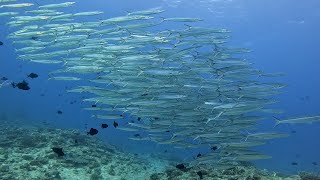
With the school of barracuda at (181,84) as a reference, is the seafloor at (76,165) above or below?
below

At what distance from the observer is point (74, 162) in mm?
12453

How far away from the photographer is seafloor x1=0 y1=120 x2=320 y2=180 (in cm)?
998

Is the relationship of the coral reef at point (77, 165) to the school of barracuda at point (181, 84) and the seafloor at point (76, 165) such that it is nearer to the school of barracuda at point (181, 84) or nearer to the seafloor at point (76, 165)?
the seafloor at point (76, 165)

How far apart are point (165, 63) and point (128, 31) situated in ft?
5.75

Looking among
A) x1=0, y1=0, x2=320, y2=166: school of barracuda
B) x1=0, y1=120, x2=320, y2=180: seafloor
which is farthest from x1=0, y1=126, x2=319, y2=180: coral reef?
x1=0, y1=0, x2=320, y2=166: school of barracuda

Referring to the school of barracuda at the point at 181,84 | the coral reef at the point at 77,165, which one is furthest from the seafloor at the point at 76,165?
the school of barracuda at the point at 181,84

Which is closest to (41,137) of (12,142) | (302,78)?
(12,142)

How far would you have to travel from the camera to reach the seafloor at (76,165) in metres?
9.98

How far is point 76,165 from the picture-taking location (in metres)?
12.3

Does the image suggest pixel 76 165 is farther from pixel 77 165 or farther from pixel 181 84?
pixel 181 84

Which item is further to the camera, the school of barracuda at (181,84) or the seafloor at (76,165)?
the school of barracuda at (181,84)

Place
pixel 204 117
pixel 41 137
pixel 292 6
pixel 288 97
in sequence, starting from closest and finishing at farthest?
pixel 204 117 < pixel 41 137 < pixel 292 6 < pixel 288 97

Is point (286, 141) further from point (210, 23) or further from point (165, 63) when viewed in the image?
point (165, 63)

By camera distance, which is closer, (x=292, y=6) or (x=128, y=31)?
(x=128, y=31)
